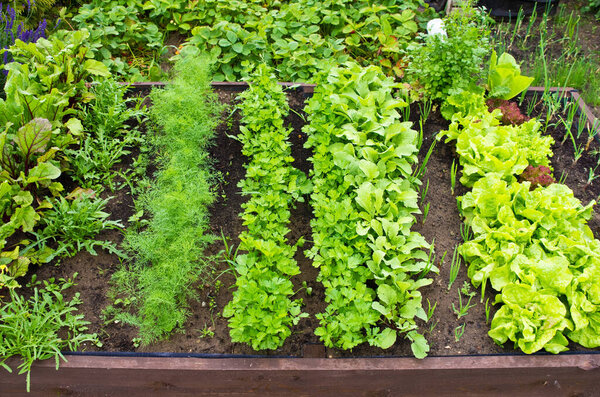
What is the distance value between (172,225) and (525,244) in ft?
6.22

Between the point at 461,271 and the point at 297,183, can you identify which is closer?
the point at 461,271

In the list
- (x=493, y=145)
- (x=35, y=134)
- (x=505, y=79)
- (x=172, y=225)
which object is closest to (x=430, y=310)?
(x=493, y=145)

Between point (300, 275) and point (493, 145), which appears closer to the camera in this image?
point (300, 275)

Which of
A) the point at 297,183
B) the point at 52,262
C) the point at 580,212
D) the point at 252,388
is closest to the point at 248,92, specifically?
the point at 297,183

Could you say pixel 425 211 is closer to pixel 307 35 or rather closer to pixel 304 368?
pixel 304 368

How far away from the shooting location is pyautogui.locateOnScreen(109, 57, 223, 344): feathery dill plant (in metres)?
2.65

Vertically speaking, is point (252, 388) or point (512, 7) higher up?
point (512, 7)

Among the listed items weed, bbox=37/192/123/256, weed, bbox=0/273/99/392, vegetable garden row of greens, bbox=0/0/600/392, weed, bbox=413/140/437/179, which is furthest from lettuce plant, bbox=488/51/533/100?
weed, bbox=0/273/99/392

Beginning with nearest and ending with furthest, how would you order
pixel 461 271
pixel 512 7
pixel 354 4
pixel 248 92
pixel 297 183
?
1. pixel 461 271
2. pixel 297 183
3. pixel 248 92
4. pixel 354 4
5. pixel 512 7

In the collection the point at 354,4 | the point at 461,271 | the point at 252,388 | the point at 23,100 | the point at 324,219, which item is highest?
the point at 354,4

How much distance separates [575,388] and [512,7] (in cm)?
372

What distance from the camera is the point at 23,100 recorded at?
309 centimetres

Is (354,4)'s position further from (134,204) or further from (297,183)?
(134,204)

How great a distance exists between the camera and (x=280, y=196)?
3.11 metres
